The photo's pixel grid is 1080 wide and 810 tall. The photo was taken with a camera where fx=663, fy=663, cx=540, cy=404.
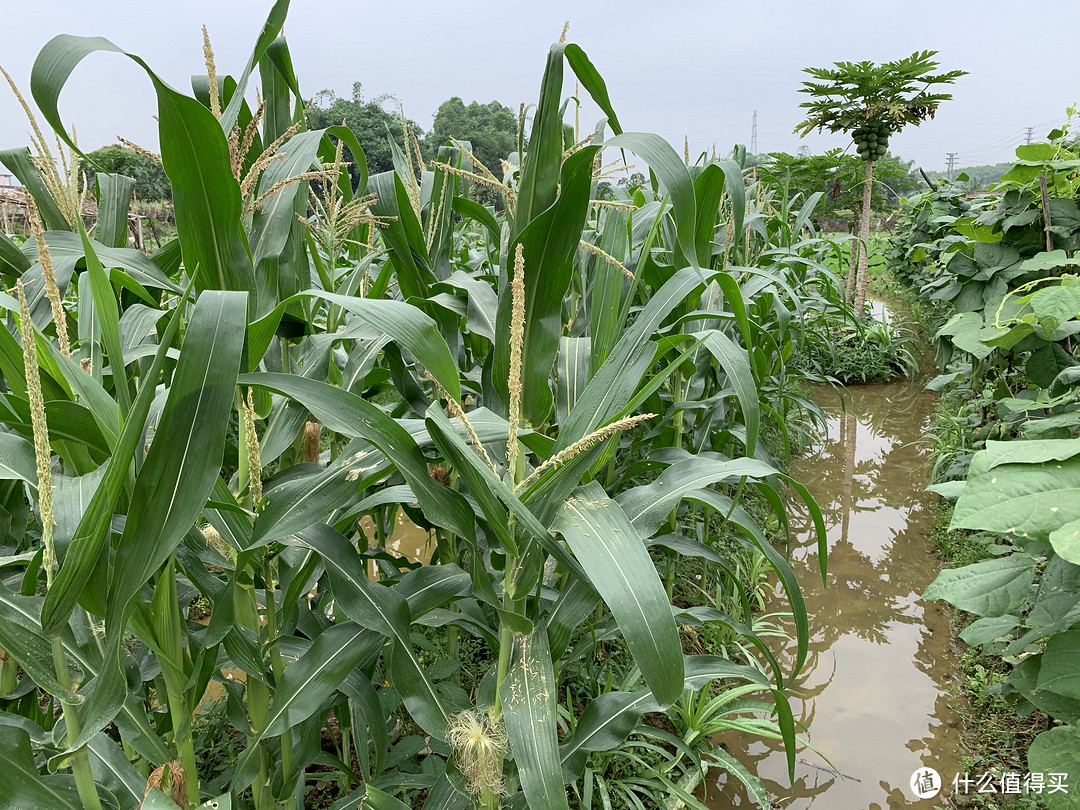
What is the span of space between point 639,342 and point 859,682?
171 cm

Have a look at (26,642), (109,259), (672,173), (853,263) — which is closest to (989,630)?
(672,173)

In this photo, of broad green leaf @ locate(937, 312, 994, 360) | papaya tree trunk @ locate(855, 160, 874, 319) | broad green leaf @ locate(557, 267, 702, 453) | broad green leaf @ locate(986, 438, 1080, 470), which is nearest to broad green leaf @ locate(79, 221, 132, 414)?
broad green leaf @ locate(557, 267, 702, 453)

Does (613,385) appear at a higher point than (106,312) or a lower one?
lower

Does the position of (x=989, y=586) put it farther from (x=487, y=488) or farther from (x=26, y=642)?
Answer: (x=26, y=642)

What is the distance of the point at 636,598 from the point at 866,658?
189cm

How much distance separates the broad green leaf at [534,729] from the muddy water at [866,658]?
1079 mm

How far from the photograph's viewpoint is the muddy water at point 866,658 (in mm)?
1711

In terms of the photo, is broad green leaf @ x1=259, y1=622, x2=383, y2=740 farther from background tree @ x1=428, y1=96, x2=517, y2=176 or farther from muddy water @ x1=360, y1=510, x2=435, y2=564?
background tree @ x1=428, y1=96, x2=517, y2=176

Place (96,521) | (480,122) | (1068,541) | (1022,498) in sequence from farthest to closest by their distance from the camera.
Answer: (480,122)
(1022,498)
(1068,541)
(96,521)

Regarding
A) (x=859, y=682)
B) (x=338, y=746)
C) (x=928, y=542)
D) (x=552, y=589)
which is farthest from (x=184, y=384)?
(x=928, y=542)

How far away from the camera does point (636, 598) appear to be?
697mm

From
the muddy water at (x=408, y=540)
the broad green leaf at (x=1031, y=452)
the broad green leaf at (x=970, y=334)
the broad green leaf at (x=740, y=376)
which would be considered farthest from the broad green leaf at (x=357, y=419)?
the broad green leaf at (x=970, y=334)

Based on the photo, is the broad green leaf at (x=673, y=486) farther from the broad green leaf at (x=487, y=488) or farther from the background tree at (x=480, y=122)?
the background tree at (x=480, y=122)

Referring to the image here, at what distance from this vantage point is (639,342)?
3.13 ft
